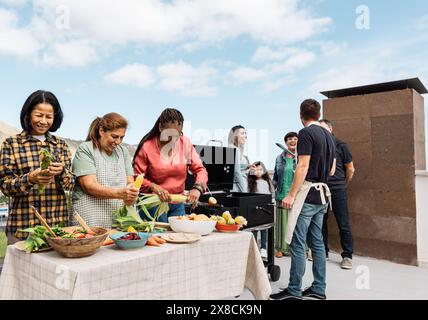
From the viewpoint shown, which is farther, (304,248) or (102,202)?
(304,248)

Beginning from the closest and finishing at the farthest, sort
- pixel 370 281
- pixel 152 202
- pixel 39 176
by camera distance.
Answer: pixel 39 176 → pixel 152 202 → pixel 370 281

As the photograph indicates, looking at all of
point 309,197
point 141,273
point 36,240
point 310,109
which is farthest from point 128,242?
point 310,109

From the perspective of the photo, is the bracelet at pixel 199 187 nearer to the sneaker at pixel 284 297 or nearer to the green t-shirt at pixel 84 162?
the green t-shirt at pixel 84 162

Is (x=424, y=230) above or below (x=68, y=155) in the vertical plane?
→ below

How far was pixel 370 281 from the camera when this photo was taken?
3396 millimetres

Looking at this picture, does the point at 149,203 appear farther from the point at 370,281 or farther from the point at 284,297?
the point at 370,281

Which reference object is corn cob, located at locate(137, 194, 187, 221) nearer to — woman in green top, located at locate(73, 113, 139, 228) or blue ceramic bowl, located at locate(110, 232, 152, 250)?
woman in green top, located at locate(73, 113, 139, 228)

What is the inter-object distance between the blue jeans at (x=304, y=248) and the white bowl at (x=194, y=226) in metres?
1.04

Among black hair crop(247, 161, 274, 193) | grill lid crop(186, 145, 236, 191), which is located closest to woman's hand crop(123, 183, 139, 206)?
grill lid crop(186, 145, 236, 191)

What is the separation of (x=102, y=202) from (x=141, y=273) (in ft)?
1.79

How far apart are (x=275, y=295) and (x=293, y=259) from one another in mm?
316
